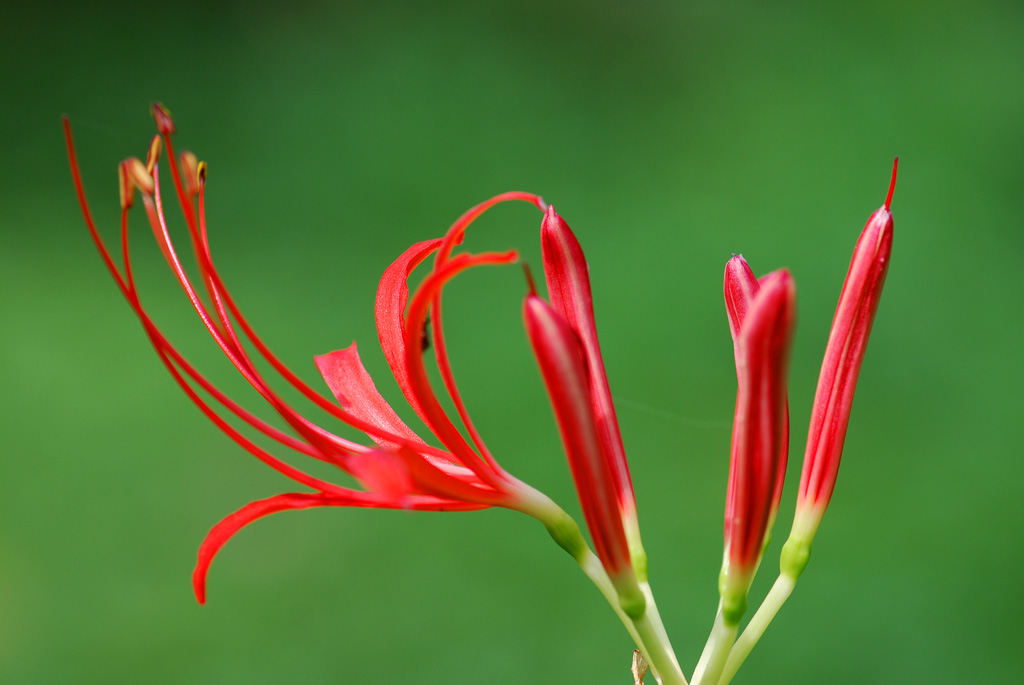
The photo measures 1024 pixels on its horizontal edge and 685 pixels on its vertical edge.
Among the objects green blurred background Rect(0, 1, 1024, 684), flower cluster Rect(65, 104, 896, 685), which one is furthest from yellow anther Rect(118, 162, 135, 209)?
green blurred background Rect(0, 1, 1024, 684)

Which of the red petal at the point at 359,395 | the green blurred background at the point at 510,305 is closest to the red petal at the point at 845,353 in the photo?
the red petal at the point at 359,395

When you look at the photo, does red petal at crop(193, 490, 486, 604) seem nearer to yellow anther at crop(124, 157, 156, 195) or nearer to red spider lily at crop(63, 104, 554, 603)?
red spider lily at crop(63, 104, 554, 603)

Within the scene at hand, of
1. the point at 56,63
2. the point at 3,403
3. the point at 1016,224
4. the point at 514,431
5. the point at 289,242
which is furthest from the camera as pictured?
the point at 56,63

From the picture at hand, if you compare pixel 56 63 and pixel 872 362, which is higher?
pixel 56 63

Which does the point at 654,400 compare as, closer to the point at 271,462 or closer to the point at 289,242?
the point at 289,242

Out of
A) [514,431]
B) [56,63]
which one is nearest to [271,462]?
[514,431]

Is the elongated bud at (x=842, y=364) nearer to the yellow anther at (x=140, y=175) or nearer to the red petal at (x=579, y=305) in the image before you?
the red petal at (x=579, y=305)
